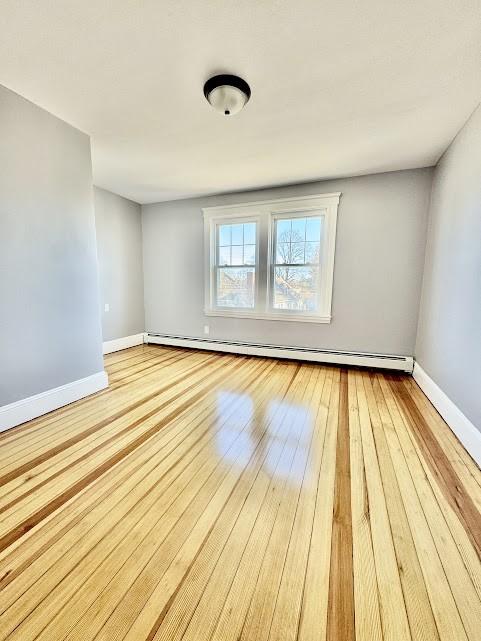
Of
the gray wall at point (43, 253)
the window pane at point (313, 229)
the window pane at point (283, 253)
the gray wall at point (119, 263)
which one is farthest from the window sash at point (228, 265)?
the gray wall at point (43, 253)

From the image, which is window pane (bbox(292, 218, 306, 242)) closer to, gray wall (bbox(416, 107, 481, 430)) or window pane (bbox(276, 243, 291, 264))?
window pane (bbox(276, 243, 291, 264))

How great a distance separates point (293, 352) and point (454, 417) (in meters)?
2.10

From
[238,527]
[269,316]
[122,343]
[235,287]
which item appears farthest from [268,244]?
[238,527]

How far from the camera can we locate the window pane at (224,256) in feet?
14.2

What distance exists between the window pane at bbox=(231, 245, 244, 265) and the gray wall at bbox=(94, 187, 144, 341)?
1.79 metres

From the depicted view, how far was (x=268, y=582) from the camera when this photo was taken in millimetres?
1013

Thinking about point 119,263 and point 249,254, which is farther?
point 119,263

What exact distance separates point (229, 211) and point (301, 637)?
431 centimetres

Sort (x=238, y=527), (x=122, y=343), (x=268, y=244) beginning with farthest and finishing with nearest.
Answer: (x=122, y=343)
(x=268, y=244)
(x=238, y=527)

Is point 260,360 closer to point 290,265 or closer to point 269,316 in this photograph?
point 269,316

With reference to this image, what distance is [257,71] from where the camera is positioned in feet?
5.79

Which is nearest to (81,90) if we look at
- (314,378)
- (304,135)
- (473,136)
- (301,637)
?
(304,135)

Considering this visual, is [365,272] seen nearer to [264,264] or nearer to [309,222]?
[309,222]

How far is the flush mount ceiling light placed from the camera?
1802 millimetres
